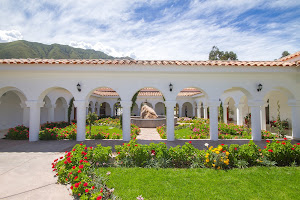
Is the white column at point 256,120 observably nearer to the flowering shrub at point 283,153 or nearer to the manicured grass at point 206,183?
the flowering shrub at point 283,153

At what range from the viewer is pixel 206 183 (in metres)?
4.13

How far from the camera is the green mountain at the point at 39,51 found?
81044mm

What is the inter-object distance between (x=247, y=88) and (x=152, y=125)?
9.96m

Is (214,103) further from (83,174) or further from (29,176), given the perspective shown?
(29,176)

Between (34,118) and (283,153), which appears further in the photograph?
(34,118)

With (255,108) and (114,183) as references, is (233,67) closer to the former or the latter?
(255,108)

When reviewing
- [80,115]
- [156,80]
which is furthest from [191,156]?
[80,115]

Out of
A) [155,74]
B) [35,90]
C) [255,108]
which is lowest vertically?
[255,108]

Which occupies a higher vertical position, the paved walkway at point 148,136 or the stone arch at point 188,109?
the stone arch at point 188,109

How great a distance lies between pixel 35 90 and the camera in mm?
8578

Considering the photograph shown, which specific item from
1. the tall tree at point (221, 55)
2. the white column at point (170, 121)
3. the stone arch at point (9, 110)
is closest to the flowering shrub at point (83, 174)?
the white column at point (170, 121)

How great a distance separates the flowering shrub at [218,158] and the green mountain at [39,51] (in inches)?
4038

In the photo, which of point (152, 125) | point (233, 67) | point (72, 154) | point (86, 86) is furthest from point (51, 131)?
point (233, 67)

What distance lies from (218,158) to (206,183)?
1.14m
